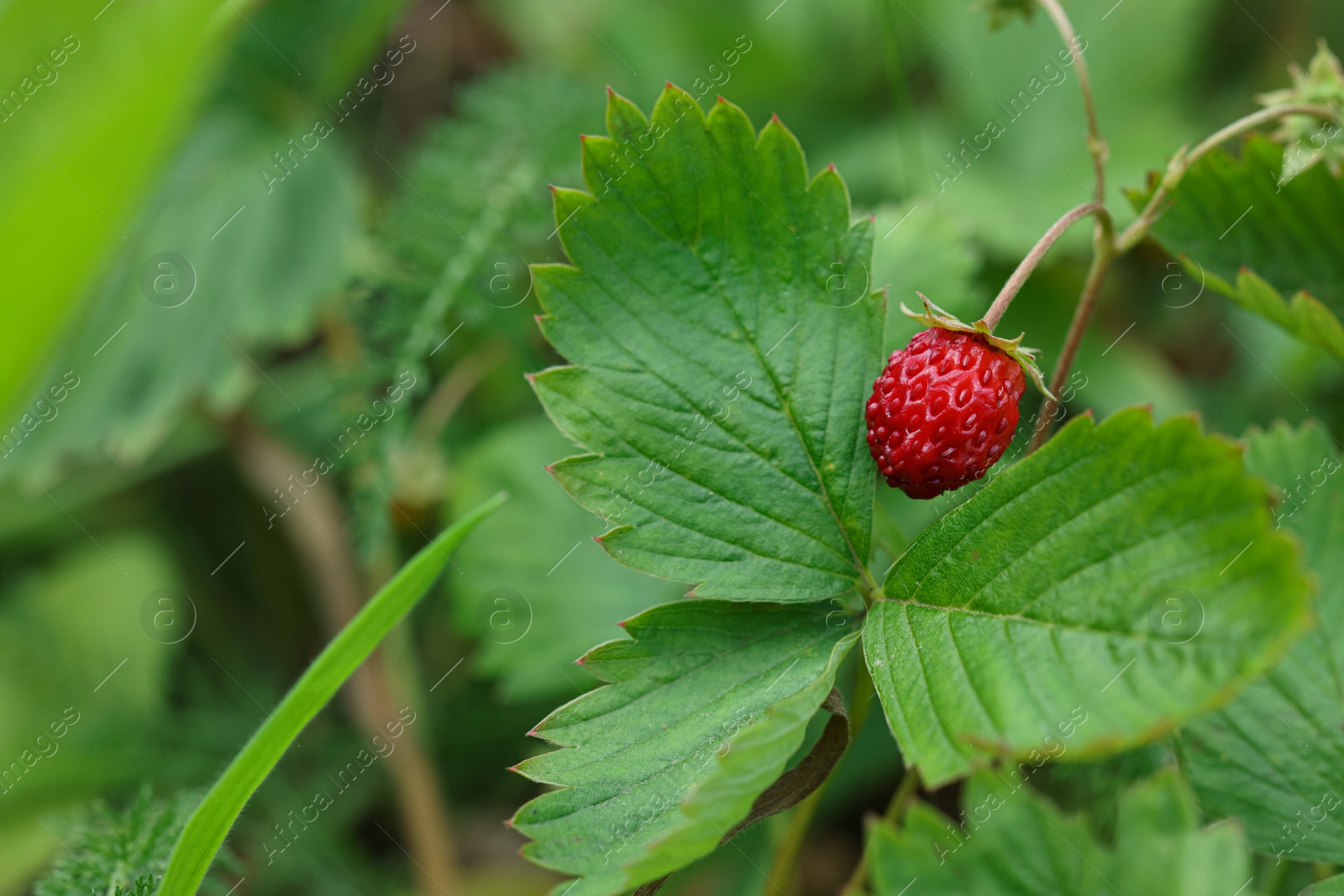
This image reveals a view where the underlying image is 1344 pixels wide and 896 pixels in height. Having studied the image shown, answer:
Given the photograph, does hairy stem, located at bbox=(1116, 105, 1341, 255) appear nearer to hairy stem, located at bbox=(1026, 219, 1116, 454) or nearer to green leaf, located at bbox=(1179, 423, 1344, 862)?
hairy stem, located at bbox=(1026, 219, 1116, 454)

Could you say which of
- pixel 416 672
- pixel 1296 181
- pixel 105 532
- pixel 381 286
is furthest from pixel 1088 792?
pixel 105 532

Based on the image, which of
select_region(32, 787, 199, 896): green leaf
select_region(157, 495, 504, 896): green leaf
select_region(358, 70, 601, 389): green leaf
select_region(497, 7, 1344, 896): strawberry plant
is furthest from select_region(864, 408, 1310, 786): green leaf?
select_region(358, 70, 601, 389): green leaf

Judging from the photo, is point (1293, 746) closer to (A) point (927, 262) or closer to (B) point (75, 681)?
(A) point (927, 262)

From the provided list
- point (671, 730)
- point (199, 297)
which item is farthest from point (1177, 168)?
point (199, 297)

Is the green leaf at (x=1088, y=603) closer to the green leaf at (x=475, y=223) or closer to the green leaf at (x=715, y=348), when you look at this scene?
the green leaf at (x=715, y=348)

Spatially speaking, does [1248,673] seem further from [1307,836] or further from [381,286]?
[381,286]

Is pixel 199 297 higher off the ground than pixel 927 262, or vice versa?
pixel 199 297
